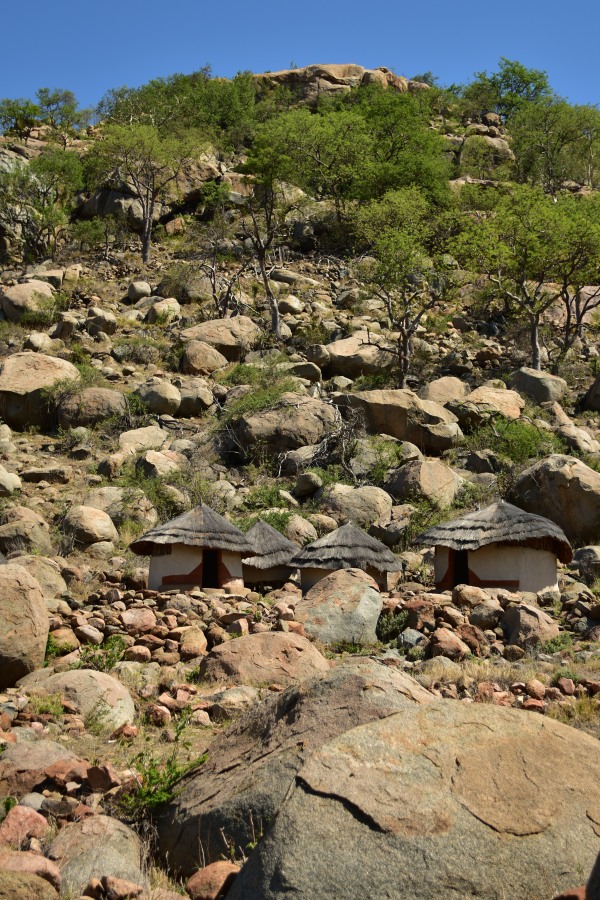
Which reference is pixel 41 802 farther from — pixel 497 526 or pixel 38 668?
pixel 497 526

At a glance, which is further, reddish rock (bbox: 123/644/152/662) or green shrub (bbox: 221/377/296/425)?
green shrub (bbox: 221/377/296/425)

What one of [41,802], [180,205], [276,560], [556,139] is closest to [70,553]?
[276,560]

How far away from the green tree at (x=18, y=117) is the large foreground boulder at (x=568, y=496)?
117ft

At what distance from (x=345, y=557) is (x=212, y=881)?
9918 mm

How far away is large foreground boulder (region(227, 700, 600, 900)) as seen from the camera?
11.3ft

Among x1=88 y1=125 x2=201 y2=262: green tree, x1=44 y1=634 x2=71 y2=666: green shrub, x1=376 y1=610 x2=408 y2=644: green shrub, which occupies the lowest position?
x1=376 y1=610 x2=408 y2=644: green shrub

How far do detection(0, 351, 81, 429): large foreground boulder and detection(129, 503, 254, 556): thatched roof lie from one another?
9.00 m

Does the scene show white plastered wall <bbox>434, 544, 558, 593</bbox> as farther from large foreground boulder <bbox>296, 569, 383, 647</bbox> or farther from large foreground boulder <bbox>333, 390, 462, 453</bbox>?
large foreground boulder <bbox>333, 390, 462, 453</bbox>

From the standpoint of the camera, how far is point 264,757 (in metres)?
4.75

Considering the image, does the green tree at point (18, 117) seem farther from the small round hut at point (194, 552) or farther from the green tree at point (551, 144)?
the small round hut at point (194, 552)

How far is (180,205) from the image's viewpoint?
37500mm

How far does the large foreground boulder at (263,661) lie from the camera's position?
820 cm

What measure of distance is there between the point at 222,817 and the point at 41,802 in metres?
1.36

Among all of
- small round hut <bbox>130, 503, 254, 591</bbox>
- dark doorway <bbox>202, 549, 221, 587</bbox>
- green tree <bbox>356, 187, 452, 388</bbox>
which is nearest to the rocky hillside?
green tree <bbox>356, 187, 452, 388</bbox>
